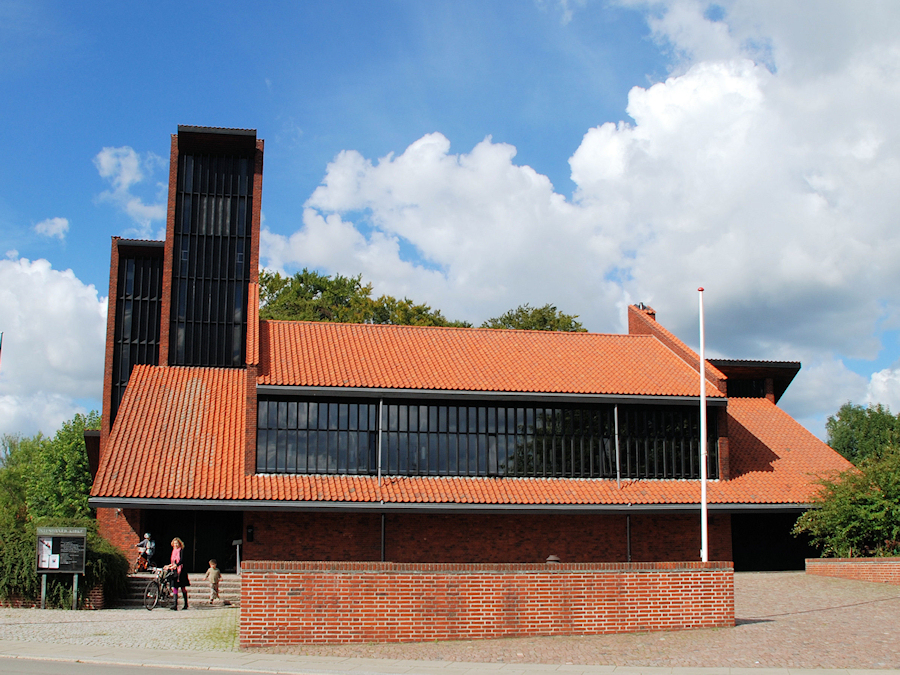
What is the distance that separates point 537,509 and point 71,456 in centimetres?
5296

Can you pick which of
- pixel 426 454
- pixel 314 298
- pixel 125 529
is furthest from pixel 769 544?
pixel 314 298

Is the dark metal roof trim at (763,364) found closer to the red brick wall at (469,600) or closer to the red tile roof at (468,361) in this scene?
the red tile roof at (468,361)

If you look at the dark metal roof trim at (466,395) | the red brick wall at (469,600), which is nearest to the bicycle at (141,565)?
the dark metal roof trim at (466,395)

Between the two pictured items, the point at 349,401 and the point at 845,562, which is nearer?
the point at 845,562

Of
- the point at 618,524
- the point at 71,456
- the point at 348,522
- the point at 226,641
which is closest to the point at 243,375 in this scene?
the point at 348,522

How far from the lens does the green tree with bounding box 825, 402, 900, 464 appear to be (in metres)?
65.6

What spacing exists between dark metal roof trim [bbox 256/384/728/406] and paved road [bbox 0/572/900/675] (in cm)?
916

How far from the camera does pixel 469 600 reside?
15.0 metres

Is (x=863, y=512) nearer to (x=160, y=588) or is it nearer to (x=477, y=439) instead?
(x=477, y=439)

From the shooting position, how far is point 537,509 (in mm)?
25875

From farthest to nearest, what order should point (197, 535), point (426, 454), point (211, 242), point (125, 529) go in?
point (211, 242)
point (197, 535)
point (426, 454)
point (125, 529)

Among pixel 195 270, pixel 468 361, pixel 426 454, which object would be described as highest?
pixel 195 270

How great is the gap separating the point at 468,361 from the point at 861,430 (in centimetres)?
5056

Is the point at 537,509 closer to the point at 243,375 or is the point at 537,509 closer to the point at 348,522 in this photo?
the point at 348,522
